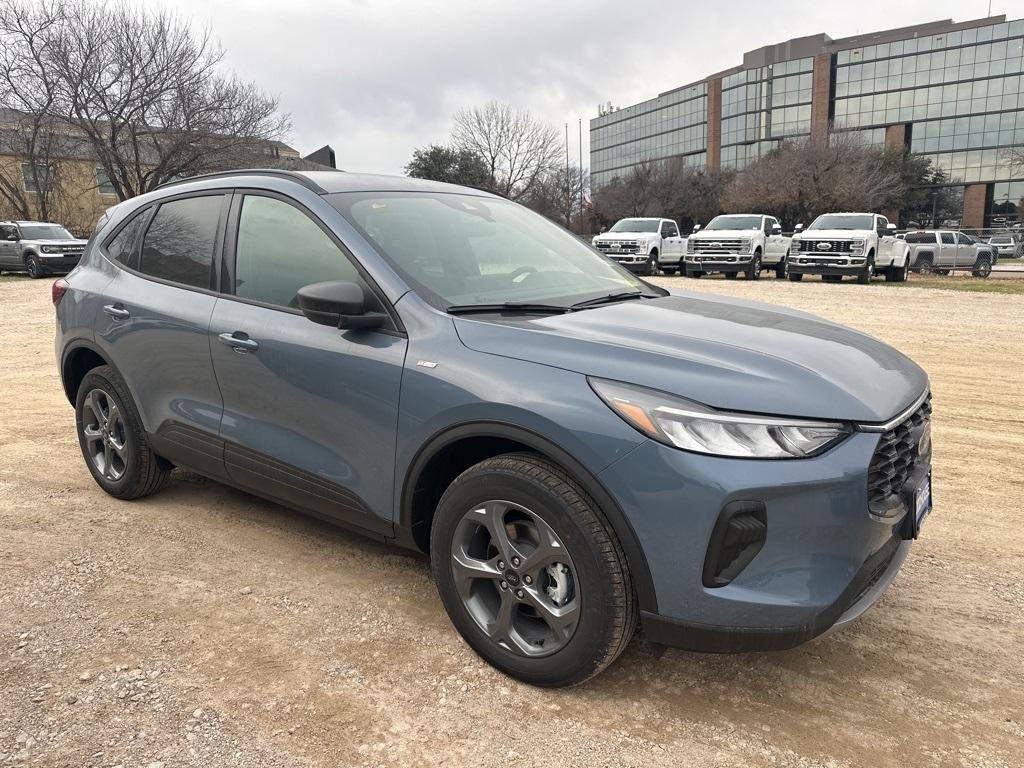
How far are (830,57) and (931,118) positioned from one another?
1218 centimetres

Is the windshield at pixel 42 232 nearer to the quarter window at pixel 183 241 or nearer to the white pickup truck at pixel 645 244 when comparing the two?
the white pickup truck at pixel 645 244

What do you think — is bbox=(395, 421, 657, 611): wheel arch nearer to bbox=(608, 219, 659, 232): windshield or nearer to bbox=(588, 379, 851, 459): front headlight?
bbox=(588, 379, 851, 459): front headlight

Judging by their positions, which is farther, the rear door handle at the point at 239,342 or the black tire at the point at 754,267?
the black tire at the point at 754,267

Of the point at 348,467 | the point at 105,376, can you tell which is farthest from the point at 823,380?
the point at 105,376

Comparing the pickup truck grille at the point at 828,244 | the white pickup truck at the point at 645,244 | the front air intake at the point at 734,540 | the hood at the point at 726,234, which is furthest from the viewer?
the white pickup truck at the point at 645,244

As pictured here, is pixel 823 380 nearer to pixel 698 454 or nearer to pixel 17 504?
pixel 698 454

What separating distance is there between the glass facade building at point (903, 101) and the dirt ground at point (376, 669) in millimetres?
60862

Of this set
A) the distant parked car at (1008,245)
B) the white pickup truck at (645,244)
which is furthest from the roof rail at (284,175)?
the distant parked car at (1008,245)

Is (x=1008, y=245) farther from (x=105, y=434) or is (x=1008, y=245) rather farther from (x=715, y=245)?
(x=105, y=434)

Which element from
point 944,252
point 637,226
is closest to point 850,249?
point 637,226

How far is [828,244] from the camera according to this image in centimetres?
1956

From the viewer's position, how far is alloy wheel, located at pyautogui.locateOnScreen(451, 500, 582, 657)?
7.64 ft

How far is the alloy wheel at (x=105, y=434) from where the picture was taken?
4023 mm

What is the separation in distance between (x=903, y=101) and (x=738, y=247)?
62.5 metres
